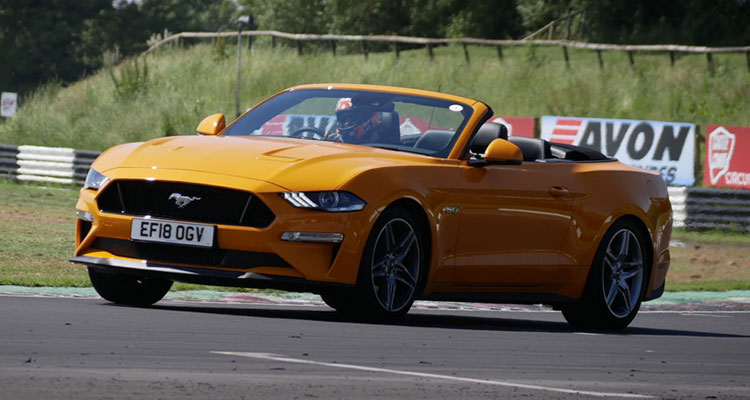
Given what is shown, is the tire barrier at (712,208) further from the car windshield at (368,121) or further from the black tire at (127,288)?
the black tire at (127,288)

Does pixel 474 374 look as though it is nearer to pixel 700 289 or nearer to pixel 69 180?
pixel 700 289

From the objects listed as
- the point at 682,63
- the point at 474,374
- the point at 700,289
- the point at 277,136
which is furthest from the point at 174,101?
the point at 474,374

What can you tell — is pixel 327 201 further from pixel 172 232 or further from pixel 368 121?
pixel 368 121

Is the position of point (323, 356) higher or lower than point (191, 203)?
lower

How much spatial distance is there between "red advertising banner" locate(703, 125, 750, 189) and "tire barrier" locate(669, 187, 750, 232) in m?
1.54

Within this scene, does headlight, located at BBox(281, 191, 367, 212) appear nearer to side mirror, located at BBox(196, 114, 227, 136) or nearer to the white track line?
the white track line

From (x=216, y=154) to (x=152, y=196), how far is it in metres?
0.44

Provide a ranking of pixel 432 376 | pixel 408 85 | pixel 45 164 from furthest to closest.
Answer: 1. pixel 408 85
2. pixel 45 164
3. pixel 432 376

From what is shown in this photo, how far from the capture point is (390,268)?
28.9 ft

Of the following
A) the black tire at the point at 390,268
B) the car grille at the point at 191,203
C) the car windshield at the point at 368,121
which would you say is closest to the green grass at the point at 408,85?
the car windshield at the point at 368,121

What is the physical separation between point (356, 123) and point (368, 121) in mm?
77

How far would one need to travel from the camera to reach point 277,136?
32.2ft

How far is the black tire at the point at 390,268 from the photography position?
8.62 metres

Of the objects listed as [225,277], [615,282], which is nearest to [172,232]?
[225,277]
